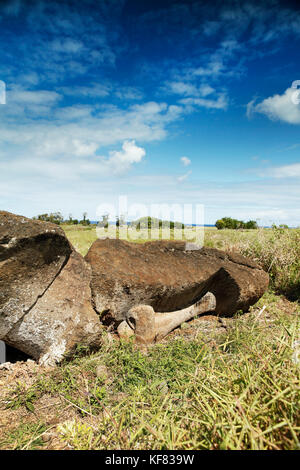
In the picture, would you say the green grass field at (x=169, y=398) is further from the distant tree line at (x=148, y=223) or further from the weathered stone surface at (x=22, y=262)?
the distant tree line at (x=148, y=223)

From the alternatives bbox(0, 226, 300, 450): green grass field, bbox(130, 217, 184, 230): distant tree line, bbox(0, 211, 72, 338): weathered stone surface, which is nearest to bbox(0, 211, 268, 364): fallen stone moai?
bbox(0, 211, 72, 338): weathered stone surface

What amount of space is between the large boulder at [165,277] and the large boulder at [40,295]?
18.0 inches

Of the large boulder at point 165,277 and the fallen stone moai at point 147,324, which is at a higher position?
the large boulder at point 165,277

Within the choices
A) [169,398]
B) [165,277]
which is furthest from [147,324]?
[169,398]

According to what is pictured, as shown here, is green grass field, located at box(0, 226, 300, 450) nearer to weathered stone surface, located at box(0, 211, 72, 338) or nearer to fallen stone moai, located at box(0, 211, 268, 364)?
fallen stone moai, located at box(0, 211, 268, 364)

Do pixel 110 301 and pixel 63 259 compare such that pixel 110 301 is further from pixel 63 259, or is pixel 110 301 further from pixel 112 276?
pixel 63 259

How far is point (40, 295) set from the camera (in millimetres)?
3518

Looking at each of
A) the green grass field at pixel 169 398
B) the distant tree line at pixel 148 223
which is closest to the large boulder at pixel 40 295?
the green grass field at pixel 169 398

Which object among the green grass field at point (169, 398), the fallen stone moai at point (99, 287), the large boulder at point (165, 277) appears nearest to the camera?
the green grass field at point (169, 398)

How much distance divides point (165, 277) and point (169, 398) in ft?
7.57

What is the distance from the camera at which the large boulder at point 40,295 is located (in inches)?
125

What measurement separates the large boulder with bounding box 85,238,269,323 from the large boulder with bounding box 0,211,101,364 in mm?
456
